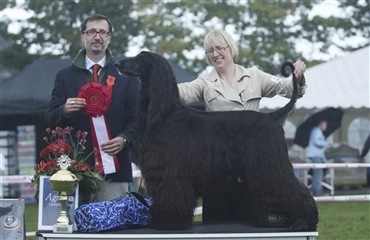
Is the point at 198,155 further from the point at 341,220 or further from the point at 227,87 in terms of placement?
the point at 341,220

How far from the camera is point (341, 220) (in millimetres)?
8430

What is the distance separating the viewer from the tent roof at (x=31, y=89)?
33.6ft

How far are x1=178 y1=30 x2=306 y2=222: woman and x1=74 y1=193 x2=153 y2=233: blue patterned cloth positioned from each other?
0.36 meters

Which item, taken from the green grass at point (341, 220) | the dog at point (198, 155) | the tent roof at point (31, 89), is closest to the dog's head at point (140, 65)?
the dog at point (198, 155)

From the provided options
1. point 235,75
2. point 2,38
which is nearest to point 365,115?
point 2,38

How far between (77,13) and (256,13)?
17.2 feet

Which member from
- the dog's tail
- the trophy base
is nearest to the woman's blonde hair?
the dog's tail

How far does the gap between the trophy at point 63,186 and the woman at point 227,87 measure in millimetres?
665

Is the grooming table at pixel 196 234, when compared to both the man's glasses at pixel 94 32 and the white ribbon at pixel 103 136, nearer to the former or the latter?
the white ribbon at pixel 103 136

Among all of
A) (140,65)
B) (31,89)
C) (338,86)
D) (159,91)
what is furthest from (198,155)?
(338,86)

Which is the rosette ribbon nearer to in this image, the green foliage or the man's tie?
the man's tie

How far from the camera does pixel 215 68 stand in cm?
352

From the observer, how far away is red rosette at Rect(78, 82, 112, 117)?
3393 millimetres

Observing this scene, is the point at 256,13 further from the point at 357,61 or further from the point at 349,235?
the point at 349,235
